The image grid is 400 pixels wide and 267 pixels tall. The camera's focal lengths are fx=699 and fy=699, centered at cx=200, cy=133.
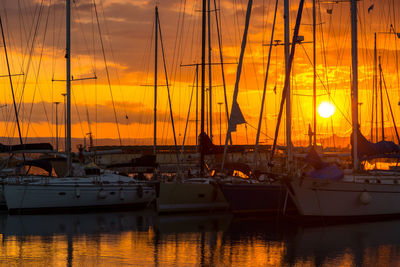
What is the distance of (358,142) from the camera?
1419 inches

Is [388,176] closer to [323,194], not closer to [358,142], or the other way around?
[358,142]

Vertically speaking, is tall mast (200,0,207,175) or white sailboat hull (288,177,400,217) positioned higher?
tall mast (200,0,207,175)

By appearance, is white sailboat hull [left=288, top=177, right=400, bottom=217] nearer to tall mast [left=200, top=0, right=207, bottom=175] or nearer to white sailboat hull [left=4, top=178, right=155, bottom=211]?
tall mast [left=200, top=0, right=207, bottom=175]

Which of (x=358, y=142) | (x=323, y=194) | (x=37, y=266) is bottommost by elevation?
(x=37, y=266)

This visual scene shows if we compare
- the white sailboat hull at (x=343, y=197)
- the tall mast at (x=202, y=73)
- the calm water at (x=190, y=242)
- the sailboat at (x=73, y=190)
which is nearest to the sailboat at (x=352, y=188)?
the white sailboat hull at (x=343, y=197)

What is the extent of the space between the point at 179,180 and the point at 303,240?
11788mm

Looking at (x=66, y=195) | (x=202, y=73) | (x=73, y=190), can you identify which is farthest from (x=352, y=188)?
(x=66, y=195)

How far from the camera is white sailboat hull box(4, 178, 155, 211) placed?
3972cm

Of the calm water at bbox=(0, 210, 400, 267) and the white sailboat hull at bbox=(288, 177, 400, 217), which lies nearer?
the calm water at bbox=(0, 210, 400, 267)

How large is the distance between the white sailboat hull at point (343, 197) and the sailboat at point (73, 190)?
41.8 feet

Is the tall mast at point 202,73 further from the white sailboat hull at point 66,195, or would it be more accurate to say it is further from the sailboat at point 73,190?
the white sailboat hull at point 66,195

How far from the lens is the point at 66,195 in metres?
40.5

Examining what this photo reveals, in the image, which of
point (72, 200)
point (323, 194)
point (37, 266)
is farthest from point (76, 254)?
point (72, 200)

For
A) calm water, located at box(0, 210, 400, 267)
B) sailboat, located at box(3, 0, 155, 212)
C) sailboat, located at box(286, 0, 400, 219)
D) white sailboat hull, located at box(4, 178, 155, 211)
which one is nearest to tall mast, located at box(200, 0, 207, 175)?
Answer: calm water, located at box(0, 210, 400, 267)
